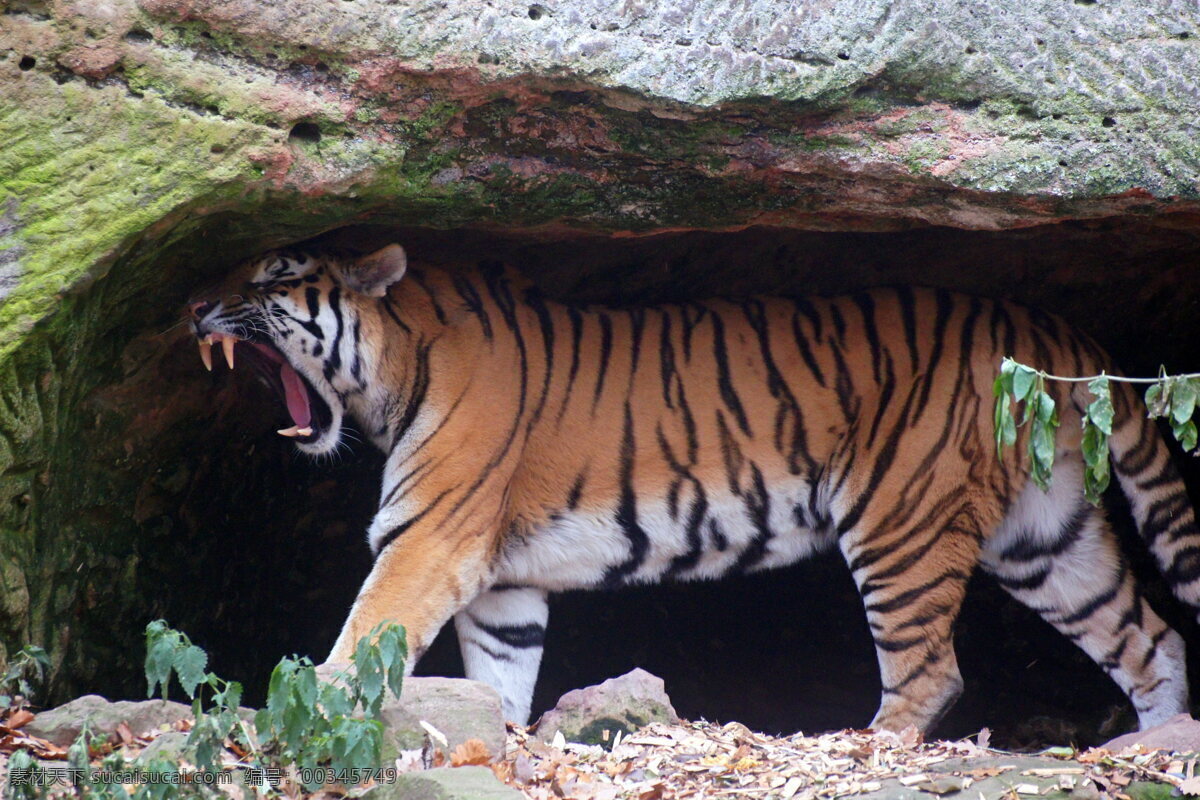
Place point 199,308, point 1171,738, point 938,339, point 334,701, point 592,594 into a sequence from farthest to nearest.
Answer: point 592,594, point 938,339, point 199,308, point 1171,738, point 334,701

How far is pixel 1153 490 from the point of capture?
4684mm

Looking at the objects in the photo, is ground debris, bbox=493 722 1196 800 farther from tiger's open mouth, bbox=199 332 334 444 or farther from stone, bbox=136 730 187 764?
tiger's open mouth, bbox=199 332 334 444

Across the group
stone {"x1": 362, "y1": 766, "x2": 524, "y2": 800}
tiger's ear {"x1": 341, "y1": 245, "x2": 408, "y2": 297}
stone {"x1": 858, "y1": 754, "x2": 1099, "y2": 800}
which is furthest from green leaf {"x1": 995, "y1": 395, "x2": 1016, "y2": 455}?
tiger's ear {"x1": 341, "y1": 245, "x2": 408, "y2": 297}

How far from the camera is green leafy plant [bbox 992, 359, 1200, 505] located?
284cm

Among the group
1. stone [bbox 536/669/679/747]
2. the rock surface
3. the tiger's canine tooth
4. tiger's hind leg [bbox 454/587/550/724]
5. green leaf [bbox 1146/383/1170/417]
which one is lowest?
tiger's hind leg [bbox 454/587/550/724]

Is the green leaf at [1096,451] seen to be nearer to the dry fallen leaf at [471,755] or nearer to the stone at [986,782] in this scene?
the stone at [986,782]

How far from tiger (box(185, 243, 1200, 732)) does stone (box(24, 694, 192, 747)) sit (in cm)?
102

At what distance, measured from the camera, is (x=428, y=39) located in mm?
3248

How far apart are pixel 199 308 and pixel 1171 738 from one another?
3.50 meters

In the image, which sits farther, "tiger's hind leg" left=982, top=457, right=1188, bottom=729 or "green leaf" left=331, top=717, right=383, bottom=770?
"tiger's hind leg" left=982, top=457, right=1188, bottom=729

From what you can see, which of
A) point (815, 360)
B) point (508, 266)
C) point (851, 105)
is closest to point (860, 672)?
point (815, 360)

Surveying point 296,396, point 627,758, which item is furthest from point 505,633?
point 627,758

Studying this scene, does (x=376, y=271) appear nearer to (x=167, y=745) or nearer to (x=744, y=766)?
(x=167, y=745)

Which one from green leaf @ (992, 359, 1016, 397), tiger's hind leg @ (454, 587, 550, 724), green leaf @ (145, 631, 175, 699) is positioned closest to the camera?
green leaf @ (145, 631, 175, 699)
